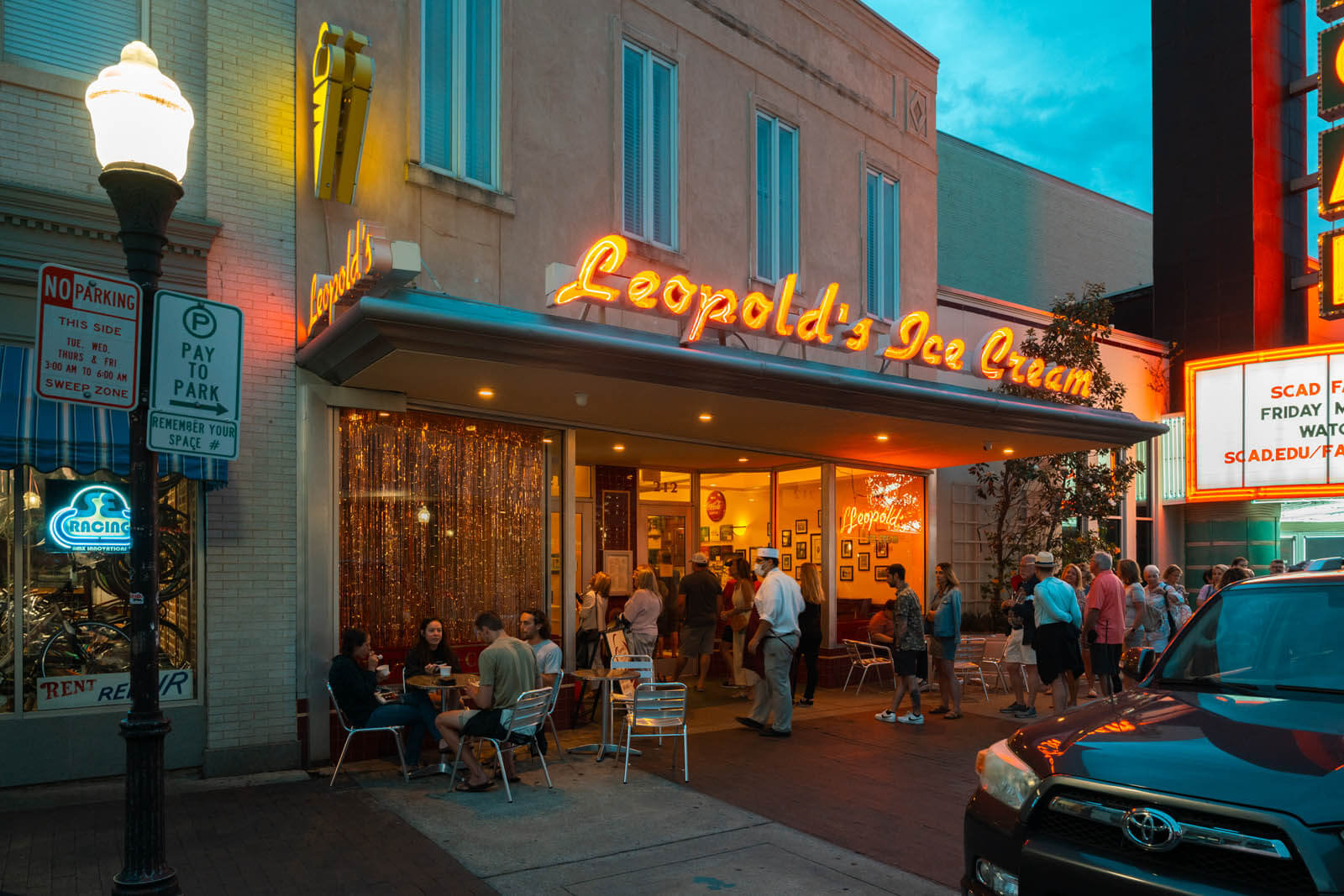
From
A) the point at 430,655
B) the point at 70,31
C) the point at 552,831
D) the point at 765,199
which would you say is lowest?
the point at 552,831

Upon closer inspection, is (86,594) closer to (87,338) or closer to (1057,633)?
(87,338)

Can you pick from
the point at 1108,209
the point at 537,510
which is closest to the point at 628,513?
the point at 537,510

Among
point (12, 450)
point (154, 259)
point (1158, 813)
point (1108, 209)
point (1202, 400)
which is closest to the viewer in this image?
point (1158, 813)

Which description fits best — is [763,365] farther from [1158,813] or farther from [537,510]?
[1158,813]

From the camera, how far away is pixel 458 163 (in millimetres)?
9922

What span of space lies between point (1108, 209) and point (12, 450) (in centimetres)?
2630

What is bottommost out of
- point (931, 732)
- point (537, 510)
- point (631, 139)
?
point (931, 732)

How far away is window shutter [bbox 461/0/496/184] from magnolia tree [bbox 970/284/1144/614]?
10.2m

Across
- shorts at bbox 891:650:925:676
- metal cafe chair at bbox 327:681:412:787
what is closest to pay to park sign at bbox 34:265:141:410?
metal cafe chair at bbox 327:681:412:787

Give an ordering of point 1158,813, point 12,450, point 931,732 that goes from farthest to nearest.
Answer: point 931,732, point 12,450, point 1158,813

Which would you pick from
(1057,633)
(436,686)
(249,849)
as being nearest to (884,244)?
(1057,633)

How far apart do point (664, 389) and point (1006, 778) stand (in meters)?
5.83

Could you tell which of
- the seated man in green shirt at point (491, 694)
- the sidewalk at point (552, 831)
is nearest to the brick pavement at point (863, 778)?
the sidewalk at point (552, 831)

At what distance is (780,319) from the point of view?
10094 mm
